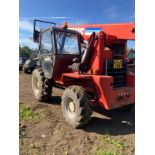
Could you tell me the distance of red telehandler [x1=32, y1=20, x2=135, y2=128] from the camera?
4523 mm

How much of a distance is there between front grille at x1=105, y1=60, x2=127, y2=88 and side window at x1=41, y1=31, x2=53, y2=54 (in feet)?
4.84

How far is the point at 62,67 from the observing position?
5.78 m

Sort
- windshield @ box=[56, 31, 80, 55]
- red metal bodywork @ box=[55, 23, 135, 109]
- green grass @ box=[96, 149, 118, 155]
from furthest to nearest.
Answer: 1. windshield @ box=[56, 31, 80, 55]
2. red metal bodywork @ box=[55, 23, 135, 109]
3. green grass @ box=[96, 149, 118, 155]

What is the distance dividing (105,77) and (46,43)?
209 cm

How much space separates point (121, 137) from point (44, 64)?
2.84 metres

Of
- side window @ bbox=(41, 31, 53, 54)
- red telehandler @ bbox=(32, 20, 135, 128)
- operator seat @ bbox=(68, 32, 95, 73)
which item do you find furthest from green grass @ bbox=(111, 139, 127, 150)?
side window @ bbox=(41, 31, 53, 54)

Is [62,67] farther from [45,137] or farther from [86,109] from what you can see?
[45,137]

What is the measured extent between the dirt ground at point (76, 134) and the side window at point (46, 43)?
4.41 ft

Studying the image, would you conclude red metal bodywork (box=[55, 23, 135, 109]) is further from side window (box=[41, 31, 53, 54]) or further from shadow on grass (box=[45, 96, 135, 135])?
A: side window (box=[41, 31, 53, 54])

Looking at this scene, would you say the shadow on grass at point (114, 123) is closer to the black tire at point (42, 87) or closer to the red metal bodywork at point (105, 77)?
the red metal bodywork at point (105, 77)

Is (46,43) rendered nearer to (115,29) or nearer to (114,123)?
(115,29)
